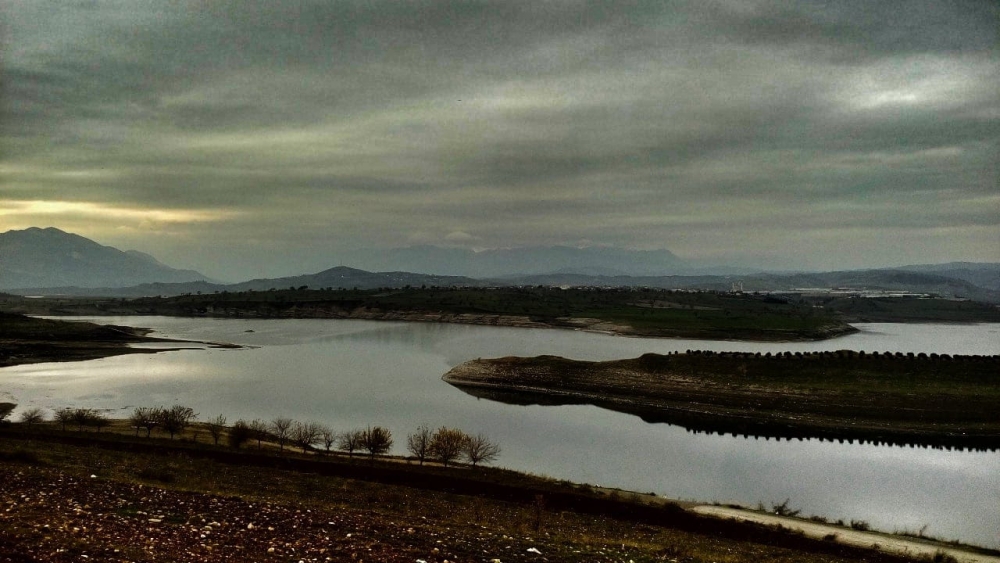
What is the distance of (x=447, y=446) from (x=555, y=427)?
64.2ft

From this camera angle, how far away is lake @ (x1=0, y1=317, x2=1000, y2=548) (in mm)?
39156

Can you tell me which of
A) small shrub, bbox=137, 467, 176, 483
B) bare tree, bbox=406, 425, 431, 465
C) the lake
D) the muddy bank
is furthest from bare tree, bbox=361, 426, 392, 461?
the muddy bank

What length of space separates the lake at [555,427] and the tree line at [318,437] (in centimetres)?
280

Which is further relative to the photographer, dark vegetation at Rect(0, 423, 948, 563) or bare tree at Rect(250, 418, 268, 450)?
bare tree at Rect(250, 418, 268, 450)

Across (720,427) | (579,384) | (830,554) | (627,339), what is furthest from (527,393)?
(627,339)

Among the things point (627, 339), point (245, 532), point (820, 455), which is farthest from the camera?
point (627, 339)

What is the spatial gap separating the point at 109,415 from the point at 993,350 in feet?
513

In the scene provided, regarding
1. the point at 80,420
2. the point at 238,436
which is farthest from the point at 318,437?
the point at 80,420

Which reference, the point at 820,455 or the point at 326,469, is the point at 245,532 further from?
the point at 820,455

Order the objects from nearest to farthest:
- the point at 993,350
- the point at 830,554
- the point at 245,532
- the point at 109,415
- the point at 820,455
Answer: the point at 245,532 < the point at 830,554 < the point at 820,455 < the point at 109,415 < the point at 993,350

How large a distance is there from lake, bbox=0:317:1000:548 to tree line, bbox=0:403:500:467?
2.80m

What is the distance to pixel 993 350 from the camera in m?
123

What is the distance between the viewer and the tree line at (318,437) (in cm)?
4184

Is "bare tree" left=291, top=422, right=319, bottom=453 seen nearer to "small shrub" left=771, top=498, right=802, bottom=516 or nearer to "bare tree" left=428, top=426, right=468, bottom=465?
"bare tree" left=428, top=426, right=468, bottom=465
